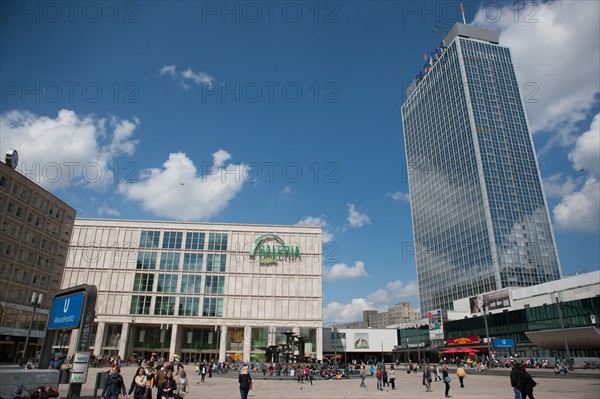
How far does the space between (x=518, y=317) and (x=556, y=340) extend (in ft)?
38.6

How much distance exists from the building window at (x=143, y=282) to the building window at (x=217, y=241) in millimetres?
13193

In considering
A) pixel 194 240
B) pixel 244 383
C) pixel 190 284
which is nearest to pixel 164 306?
pixel 190 284

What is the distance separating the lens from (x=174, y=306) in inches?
3115

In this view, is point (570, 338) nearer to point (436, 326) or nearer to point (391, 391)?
point (436, 326)

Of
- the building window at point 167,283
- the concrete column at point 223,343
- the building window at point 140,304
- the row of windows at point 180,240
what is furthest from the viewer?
the row of windows at point 180,240

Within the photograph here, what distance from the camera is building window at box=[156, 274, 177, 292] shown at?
264 ft

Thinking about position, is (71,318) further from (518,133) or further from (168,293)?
(518,133)

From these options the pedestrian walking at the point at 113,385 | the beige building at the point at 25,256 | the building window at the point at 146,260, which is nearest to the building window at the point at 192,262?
the building window at the point at 146,260

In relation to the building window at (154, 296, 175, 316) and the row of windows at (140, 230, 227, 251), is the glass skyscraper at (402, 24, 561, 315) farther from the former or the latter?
the building window at (154, 296, 175, 316)

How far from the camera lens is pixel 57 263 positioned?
6588 centimetres

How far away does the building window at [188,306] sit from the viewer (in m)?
79.1

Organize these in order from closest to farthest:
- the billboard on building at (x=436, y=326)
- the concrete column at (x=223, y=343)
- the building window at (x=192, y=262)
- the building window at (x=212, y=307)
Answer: the concrete column at (x=223, y=343) < the building window at (x=212, y=307) < the building window at (x=192, y=262) < the billboard on building at (x=436, y=326)

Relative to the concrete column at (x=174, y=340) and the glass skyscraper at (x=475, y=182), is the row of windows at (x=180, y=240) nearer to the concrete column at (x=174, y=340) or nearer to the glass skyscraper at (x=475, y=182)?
the concrete column at (x=174, y=340)

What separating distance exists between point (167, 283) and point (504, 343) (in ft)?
236
